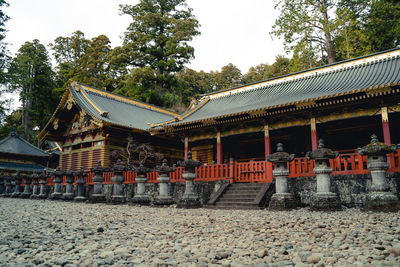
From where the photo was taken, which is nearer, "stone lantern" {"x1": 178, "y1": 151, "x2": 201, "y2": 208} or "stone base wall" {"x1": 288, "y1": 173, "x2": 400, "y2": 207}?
"stone base wall" {"x1": 288, "y1": 173, "x2": 400, "y2": 207}

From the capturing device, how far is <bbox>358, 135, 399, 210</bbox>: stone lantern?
7.16 meters

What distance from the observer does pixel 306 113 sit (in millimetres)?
12836

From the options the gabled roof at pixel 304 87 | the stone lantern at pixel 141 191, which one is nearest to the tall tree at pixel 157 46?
the gabled roof at pixel 304 87

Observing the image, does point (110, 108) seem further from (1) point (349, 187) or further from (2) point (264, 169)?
(1) point (349, 187)

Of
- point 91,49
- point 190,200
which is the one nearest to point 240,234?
point 190,200

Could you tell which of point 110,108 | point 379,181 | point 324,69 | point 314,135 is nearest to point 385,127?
point 314,135

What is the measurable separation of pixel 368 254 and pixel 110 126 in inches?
652

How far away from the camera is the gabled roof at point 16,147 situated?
83.9 ft

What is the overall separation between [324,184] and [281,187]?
4.45 feet

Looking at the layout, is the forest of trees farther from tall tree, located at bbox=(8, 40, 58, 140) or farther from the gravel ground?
the gravel ground

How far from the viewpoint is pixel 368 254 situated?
3.42 meters

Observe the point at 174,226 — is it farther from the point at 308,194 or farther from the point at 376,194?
the point at 308,194

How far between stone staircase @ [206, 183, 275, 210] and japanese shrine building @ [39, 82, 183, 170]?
30.7ft

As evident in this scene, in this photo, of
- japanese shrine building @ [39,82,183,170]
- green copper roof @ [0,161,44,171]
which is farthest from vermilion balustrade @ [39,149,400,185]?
green copper roof @ [0,161,44,171]
